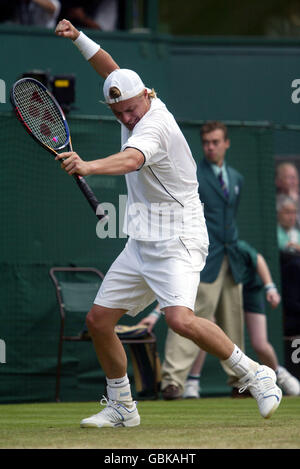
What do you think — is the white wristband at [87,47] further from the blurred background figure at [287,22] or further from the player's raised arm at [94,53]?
Result: the blurred background figure at [287,22]

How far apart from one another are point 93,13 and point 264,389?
7.49 meters

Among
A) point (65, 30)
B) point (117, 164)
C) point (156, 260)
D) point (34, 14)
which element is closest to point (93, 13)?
point (34, 14)

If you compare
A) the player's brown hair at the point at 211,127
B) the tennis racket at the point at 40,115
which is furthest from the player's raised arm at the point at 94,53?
the player's brown hair at the point at 211,127

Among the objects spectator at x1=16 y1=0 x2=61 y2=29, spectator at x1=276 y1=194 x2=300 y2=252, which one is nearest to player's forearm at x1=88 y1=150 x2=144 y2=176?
spectator at x1=276 y1=194 x2=300 y2=252

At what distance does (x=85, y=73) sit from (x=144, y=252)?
17.3 ft

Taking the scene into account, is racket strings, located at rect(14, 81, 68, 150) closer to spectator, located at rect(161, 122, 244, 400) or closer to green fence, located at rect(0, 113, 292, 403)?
green fence, located at rect(0, 113, 292, 403)

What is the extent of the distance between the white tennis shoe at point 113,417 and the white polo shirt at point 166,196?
41.3 inches

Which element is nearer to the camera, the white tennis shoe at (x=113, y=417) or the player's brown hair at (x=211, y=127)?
the white tennis shoe at (x=113, y=417)

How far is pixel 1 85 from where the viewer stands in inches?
392

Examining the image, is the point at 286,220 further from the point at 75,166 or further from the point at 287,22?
the point at 287,22

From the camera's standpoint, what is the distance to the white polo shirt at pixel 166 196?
6133mm

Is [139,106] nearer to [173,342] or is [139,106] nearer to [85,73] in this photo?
[173,342]

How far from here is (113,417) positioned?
621cm
